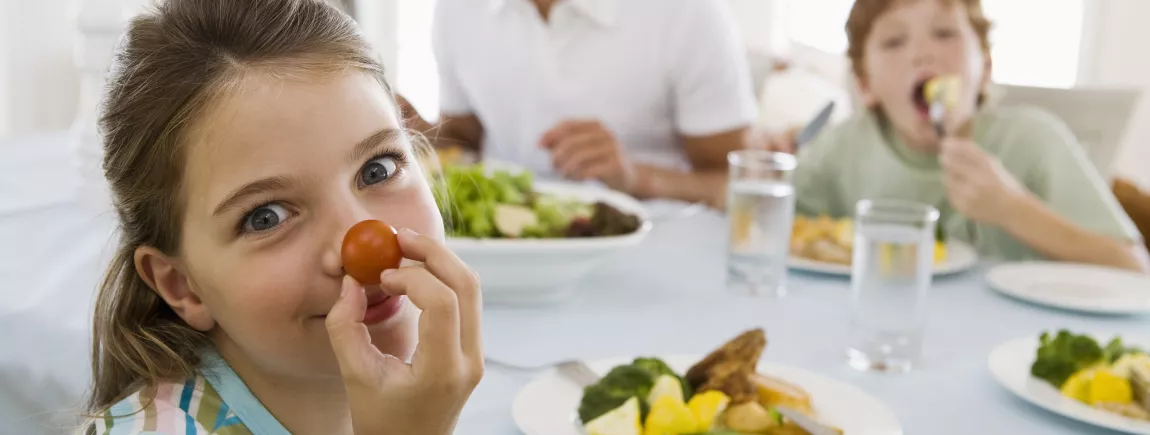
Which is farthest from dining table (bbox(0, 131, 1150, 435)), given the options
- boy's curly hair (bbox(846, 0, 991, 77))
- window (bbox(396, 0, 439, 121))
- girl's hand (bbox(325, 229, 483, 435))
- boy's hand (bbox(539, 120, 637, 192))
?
window (bbox(396, 0, 439, 121))

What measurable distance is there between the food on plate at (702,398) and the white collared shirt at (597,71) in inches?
64.8

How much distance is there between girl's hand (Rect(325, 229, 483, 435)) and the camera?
2.50 feet

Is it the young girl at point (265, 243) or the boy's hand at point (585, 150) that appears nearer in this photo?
the young girl at point (265, 243)

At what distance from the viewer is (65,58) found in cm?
450

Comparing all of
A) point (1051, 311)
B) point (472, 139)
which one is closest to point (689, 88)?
point (472, 139)

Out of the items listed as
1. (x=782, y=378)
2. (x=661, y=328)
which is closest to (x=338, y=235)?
(x=782, y=378)

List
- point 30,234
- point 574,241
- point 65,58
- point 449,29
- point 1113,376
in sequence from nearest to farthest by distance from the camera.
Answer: point 1113,376
point 574,241
point 30,234
point 449,29
point 65,58

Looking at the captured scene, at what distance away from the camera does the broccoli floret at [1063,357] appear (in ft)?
3.57

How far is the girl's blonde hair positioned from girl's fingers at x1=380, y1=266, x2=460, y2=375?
0.22 metres

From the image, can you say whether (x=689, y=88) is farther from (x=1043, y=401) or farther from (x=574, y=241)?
(x=1043, y=401)

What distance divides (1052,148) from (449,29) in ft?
5.42

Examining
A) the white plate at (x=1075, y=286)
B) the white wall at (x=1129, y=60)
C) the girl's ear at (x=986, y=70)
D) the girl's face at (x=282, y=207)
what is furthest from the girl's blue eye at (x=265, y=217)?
the white wall at (x=1129, y=60)

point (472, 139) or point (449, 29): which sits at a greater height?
point (449, 29)

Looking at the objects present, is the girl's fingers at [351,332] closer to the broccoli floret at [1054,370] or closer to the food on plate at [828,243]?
the broccoli floret at [1054,370]
